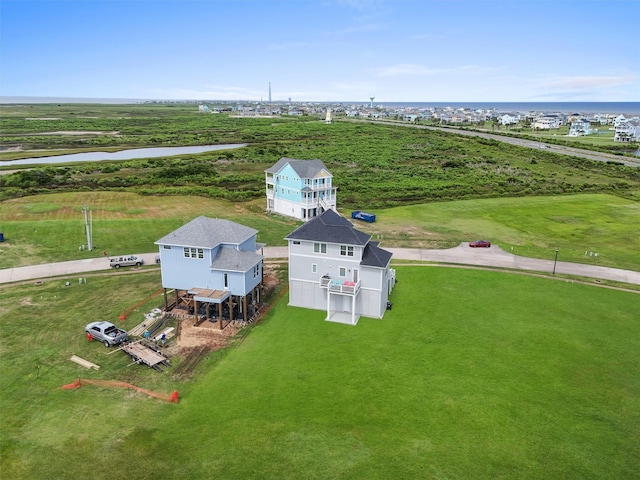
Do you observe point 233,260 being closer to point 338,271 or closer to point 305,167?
point 338,271

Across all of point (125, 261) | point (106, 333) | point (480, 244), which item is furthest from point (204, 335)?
point (480, 244)

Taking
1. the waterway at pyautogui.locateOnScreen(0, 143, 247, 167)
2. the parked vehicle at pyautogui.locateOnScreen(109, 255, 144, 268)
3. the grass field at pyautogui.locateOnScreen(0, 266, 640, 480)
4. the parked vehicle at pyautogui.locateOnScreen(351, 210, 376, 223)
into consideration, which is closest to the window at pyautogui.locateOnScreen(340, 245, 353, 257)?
the grass field at pyautogui.locateOnScreen(0, 266, 640, 480)

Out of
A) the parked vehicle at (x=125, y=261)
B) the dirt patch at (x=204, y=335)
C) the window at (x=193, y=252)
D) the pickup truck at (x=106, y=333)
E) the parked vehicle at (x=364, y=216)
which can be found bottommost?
the dirt patch at (x=204, y=335)

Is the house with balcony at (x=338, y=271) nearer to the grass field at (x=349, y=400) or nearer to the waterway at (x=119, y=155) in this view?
the grass field at (x=349, y=400)

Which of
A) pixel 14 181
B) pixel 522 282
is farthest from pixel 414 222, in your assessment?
pixel 14 181

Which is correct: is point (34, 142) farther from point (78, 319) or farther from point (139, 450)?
point (139, 450)

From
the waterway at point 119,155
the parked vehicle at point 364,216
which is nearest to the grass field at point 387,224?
the parked vehicle at point 364,216

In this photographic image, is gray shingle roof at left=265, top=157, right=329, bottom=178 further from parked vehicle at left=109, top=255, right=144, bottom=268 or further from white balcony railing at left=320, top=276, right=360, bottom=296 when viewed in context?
white balcony railing at left=320, top=276, right=360, bottom=296
